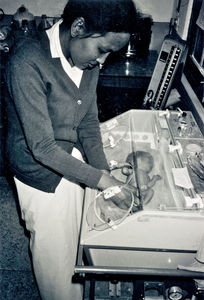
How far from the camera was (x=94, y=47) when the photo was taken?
3.85 feet

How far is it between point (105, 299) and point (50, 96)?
3.90ft

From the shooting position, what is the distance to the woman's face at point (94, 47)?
111 centimetres

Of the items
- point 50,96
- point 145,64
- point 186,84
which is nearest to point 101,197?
point 50,96

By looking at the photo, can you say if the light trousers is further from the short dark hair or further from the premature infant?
the short dark hair

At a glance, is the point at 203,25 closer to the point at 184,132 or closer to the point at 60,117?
the point at 184,132

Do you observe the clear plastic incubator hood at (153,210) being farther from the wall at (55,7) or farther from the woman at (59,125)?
the wall at (55,7)

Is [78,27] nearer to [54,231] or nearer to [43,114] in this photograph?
[43,114]

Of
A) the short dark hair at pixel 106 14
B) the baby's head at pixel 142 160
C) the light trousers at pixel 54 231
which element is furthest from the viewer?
the baby's head at pixel 142 160

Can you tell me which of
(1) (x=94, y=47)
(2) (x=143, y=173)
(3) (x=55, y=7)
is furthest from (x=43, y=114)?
(3) (x=55, y=7)

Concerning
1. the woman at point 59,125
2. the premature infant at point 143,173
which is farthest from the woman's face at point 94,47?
the premature infant at point 143,173

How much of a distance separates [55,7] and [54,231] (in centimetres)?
298

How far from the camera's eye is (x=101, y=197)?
5.37 feet

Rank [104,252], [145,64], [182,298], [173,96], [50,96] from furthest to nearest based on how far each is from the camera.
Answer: [145,64]
[173,96]
[104,252]
[182,298]
[50,96]

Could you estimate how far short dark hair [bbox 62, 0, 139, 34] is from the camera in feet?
3.42
